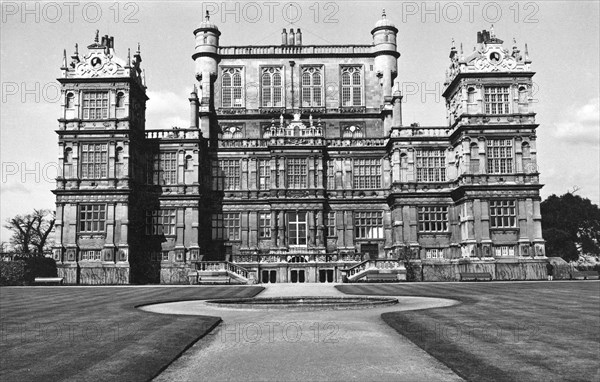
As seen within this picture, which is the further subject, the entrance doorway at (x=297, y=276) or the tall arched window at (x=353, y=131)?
the tall arched window at (x=353, y=131)

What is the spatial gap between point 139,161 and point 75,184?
594cm

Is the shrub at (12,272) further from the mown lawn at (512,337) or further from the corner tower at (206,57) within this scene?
the mown lawn at (512,337)

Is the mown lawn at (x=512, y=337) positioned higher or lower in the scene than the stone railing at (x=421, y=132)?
lower

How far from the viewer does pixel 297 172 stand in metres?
58.3

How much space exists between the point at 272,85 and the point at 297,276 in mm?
21278

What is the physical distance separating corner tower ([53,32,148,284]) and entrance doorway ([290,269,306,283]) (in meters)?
13.6

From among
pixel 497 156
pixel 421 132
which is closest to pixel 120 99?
pixel 421 132

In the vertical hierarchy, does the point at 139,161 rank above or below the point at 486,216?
above

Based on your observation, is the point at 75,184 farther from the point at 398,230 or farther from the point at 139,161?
the point at 398,230

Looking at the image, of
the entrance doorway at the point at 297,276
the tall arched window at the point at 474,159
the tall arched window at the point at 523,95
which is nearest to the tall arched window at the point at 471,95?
the tall arched window at the point at 474,159

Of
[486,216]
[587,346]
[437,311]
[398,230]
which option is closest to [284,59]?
[398,230]

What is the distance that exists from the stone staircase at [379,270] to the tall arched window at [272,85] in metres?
20.8

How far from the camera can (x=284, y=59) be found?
6475cm

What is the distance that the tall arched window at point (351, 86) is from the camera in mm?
64250
